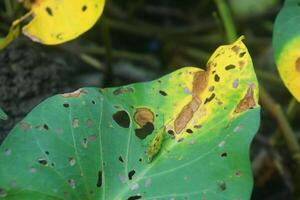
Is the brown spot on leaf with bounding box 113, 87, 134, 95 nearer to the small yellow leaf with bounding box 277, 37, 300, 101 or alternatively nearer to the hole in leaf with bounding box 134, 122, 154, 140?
the hole in leaf with bounding box 134, 122, 154, 140

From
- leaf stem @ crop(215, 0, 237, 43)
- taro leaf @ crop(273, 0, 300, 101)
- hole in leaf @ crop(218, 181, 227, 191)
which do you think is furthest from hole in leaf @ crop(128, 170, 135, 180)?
leaf stem @ crop(215, 0, 237, 43)

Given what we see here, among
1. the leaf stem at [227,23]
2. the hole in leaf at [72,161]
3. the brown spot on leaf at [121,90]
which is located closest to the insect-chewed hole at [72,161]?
the hole in leaf at [72,161]

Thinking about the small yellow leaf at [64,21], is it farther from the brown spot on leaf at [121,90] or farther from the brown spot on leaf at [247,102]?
the brown spot on leaf at [247,102]

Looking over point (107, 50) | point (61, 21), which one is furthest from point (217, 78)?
point (107, 50)

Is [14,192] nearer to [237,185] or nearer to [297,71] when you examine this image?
[237,185]

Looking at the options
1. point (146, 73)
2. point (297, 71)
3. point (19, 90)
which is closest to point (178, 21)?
point (146, 73)

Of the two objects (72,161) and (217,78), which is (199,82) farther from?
(72,161)
